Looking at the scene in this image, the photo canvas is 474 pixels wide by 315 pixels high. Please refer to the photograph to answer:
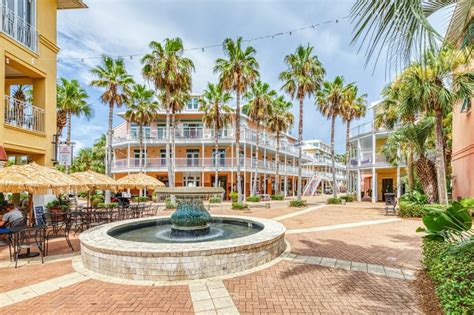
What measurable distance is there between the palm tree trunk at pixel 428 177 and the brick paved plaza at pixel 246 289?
9923mm

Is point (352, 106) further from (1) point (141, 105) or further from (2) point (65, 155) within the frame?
(2) point (65, 155)

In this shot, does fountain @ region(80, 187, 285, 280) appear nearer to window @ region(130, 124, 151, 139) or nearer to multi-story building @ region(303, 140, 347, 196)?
window @ region(130, 124, 151, 139)

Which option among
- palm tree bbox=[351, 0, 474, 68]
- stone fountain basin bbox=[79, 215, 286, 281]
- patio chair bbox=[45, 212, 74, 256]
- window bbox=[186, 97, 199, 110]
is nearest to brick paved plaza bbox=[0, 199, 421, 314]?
stone fountain basin bbox=[79, 215, 286, 281]

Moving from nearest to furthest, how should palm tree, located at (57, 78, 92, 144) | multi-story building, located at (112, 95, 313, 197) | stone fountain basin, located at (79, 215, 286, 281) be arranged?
stone fountain basin, located at (79, 215, 286, 281) → palm tree, located at (57, 78, 92, 144) → multi-story building, located at (112, 95, 313, 197)

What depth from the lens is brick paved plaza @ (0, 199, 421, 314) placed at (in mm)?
4406

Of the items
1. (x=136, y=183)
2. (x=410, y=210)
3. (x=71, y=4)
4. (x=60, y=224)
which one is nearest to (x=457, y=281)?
(x=60, y=224)

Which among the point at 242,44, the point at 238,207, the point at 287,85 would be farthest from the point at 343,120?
the point at 238,207

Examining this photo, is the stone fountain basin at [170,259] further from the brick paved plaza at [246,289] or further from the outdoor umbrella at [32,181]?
the outdoor umbrella at [32,181]

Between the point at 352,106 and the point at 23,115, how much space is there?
25809 millimetres

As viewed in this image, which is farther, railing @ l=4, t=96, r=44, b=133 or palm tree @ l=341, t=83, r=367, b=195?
palm tree @ l=341, t=83, r=367, b=195

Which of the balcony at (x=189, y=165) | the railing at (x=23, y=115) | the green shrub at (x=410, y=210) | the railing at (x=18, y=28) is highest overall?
the railing at (x=18, y=28)

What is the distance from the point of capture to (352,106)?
87.4ft

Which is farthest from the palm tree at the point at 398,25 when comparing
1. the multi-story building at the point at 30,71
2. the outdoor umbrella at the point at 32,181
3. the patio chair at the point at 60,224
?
the multi-story building at the point at 30,71

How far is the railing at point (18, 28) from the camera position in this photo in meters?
10.4
